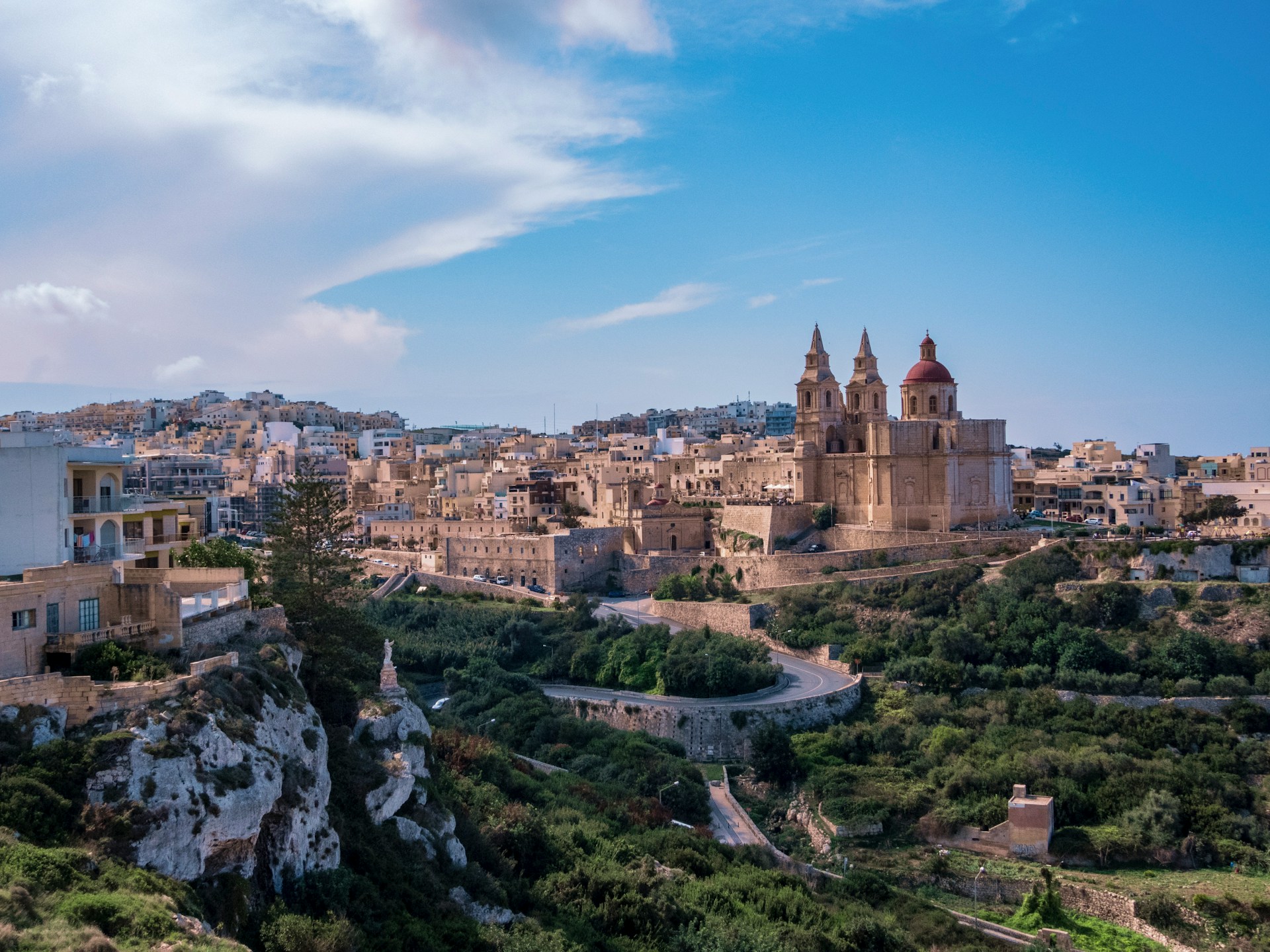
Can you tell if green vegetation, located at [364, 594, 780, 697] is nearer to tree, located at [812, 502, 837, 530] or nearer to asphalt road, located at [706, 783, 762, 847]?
asphalt road, located at [706, 783, 762, 847]

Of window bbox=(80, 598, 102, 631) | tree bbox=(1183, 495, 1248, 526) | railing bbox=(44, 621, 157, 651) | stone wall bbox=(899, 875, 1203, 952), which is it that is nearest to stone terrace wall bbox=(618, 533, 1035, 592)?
tree bbox=(1183, 495, 1248, 526)

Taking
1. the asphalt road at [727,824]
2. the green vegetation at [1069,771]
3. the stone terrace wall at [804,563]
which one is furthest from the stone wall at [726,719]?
the stone terrace wall at [804,563]

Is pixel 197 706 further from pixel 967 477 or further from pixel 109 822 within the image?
pixel 967 477

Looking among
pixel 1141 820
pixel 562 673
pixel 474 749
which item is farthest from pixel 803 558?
pixel 474 749

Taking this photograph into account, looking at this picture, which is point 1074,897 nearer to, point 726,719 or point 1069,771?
point 1069,771

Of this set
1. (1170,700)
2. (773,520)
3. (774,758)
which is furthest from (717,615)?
(1170,700)

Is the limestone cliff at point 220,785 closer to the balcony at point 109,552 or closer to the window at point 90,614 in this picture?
the window at point 90,614

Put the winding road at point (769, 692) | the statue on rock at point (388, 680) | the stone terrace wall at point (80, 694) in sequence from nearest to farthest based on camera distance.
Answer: the stone terrace wall at point (80, 694) → the statue on rock at point (388, 680) → the winding road at point (769, 692)
